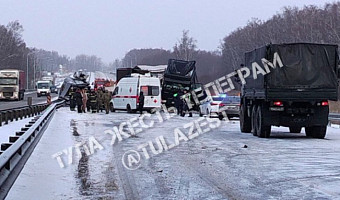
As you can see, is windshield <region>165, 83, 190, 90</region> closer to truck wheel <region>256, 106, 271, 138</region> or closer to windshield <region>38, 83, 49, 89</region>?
truck wheel <region>256, 106, 271, 138</region>

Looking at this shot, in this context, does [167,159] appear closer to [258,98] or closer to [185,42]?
[258,98]

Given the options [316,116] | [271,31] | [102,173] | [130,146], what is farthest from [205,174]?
[271,31]

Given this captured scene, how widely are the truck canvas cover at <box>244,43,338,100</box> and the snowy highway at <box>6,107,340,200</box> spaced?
1.78 metres

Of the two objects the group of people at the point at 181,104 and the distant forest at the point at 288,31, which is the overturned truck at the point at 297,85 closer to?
the group of people at the point at 181,104

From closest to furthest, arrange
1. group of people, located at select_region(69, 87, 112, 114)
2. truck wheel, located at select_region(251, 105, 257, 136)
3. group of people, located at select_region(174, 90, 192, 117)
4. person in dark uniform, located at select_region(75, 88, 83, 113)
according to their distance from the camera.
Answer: truck wheel, located at select_region(251, 105, 257, 136), group of people, located at select_region(174, 90, 192, 117), person in dark uniform, located at select_region(75, 88, 83, 113), group of people, located at select_region(69, 87, 112, 114)

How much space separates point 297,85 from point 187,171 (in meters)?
8.45

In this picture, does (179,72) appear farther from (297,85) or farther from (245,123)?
(297,85)

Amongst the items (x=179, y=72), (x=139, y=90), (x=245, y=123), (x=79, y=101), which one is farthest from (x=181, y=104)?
(x=245, y=123)

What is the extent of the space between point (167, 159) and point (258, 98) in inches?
279

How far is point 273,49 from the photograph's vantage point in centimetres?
1889

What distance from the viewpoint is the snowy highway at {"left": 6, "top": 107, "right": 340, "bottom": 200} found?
351 inches

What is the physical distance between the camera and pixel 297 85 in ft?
61.6

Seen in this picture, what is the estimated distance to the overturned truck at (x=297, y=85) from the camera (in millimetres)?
18641

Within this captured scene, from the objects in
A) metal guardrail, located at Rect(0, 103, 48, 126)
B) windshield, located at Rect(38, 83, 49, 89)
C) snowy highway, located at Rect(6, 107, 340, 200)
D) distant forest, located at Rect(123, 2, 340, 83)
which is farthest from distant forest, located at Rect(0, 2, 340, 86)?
snowy highway, located at Rect(6, 107, 340, 200)
